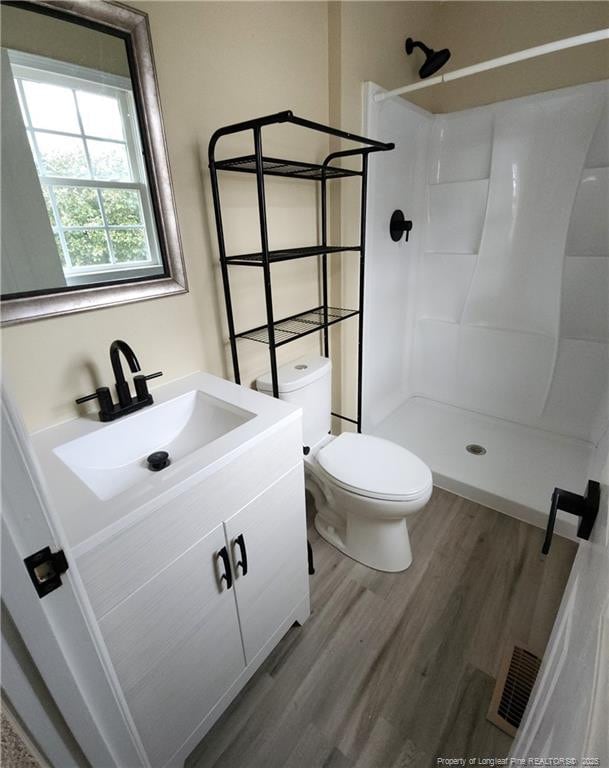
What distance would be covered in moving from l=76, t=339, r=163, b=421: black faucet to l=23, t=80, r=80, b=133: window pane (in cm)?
53

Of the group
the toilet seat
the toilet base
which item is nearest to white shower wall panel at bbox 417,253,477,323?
the toilet seat

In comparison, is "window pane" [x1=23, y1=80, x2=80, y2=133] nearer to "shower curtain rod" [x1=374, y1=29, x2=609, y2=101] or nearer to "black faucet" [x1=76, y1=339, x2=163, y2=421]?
"black faucet" [x1=76, y1=339, x2=163, y2=421]

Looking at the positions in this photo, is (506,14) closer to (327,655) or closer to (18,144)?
(18,144)

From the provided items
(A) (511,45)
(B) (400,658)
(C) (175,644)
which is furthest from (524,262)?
(C) (175,644)

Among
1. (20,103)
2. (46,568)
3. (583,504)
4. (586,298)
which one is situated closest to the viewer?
(46,568)

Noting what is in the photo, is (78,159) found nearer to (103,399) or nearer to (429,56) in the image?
(103,399)

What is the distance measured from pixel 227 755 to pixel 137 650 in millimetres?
594

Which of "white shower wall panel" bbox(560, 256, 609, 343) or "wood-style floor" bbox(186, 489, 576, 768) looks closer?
"wood-style floor" bbox(186, 489, 576, 768)

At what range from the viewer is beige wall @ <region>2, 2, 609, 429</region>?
40.5 inches

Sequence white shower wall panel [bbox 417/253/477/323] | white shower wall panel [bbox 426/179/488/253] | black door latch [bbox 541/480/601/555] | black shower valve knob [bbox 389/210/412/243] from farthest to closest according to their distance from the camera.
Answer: white shower wall panel [bbox 417/253/477/323]
white shower wall panel [bbox 426/179/488/253]
black shower valve knob [bbox 389/210/412/243]
black door latch [bbox 541/480/601/555]

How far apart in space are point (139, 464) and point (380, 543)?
3.41 ft

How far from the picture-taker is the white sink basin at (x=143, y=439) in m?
0.94

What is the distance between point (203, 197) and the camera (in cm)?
122

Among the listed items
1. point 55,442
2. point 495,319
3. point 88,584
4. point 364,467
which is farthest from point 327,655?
point 495,319
